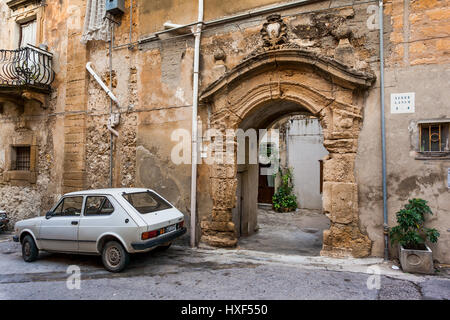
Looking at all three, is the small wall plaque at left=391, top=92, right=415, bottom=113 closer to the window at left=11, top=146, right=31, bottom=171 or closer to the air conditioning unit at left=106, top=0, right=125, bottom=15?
the air conditioning unit at left=106, top=0, right=125, bottom=15

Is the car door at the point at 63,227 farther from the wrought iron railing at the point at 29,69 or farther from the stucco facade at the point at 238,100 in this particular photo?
the wrought iron railing at the point at 29,69

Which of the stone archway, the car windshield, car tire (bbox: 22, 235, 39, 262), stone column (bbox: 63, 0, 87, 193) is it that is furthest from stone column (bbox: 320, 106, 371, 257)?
stone column (bbox: 63, 0, 87, 193)

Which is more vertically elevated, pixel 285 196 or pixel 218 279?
pixel 285 196

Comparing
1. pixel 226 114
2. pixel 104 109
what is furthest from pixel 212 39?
pixel 104 109

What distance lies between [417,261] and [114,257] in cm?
462

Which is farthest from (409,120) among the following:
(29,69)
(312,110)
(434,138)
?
→ (29,69)

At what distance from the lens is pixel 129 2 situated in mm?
7430

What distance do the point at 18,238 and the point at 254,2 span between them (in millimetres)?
6598

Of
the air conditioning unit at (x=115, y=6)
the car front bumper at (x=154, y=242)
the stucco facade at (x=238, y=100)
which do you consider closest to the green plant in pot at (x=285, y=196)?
the stucco facade at (x=238, y=100)

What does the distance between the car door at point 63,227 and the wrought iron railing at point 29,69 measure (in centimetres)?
457

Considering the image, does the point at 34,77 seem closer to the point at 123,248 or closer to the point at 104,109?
the point at 104,109

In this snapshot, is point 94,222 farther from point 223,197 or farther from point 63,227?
point 223,197

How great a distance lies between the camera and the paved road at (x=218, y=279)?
3842 mm

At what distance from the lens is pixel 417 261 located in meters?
4.32
